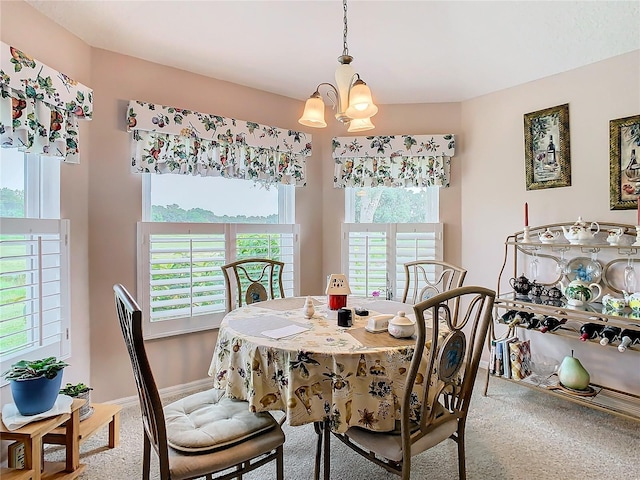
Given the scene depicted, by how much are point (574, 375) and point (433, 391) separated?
1.60 m

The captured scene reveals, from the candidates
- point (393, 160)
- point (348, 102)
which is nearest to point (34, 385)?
point (348, 102)

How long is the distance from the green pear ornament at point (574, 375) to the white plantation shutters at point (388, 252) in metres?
1.27

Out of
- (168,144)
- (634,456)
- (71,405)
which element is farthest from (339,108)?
(634,456)

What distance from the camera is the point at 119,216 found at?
8.45 ft

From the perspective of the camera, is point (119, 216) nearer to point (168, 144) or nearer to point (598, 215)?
point (168, 144)

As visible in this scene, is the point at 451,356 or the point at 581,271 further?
the point at 581,271

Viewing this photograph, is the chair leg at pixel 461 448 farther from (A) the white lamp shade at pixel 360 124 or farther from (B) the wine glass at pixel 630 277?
(B) the wine glass at pixel 630 277

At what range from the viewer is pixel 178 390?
281cm

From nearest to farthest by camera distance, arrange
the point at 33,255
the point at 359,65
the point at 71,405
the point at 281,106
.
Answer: the point at 71,405 < the point at 33,255 < the point at 359,65 < the point at 281,106

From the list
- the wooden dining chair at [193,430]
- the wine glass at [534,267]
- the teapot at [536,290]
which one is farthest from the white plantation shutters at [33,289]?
the wine glass at [534,267]

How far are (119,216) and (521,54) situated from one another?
3.06 metres

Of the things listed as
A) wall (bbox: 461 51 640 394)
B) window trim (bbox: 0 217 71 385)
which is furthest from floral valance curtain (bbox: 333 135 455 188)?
window trim (bbox: 0 217 71 385)

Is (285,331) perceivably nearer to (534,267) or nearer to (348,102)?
(348,102)

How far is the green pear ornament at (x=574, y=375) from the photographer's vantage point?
248cm
